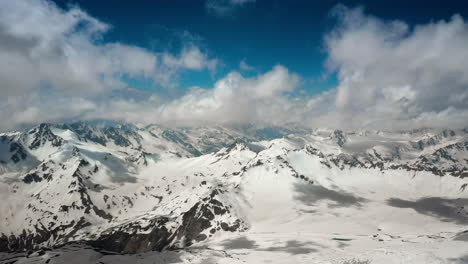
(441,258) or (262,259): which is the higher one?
(441,258)

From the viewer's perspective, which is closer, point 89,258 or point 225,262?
point 225,262

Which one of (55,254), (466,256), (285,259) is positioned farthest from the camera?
(55,254)

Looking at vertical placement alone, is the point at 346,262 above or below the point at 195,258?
above

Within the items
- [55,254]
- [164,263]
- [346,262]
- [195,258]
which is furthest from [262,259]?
[55,254]

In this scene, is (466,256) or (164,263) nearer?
(466,256)

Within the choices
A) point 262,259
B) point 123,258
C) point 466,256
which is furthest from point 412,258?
point 123,258

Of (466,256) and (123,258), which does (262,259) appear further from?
(466,256)

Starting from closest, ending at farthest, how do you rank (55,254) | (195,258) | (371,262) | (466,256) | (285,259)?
(466,256)
(371,262)
(285,259)
(195,258)
(55,254)

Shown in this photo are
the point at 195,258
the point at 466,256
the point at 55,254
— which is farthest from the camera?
the point at 55,254

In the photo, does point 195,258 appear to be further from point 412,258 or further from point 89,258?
point 412,258
